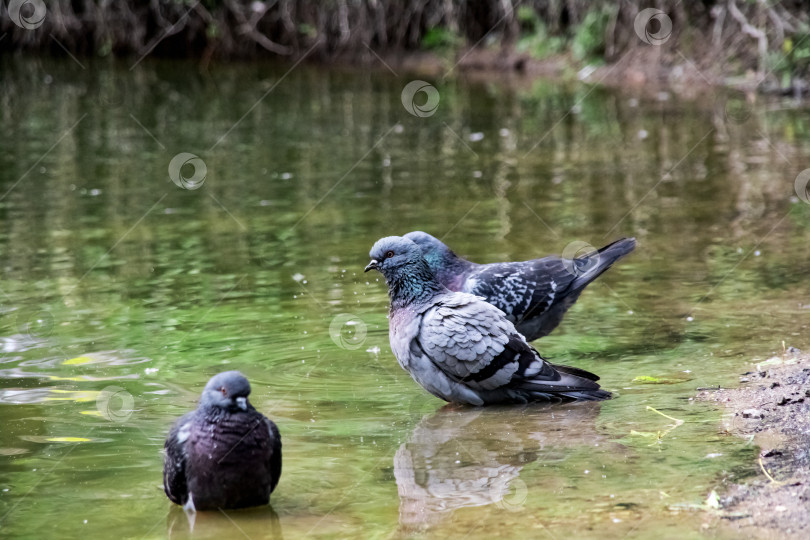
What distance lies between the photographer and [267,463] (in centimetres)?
453

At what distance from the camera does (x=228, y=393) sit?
14.5ft

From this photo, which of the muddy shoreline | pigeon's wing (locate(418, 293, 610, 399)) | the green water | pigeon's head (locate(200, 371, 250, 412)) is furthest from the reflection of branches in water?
pigeon's head (locate(200, 371, 250, 412))

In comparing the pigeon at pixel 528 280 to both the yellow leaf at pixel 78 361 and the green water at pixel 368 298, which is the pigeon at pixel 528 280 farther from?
the yellow leaf at pixel 78 361

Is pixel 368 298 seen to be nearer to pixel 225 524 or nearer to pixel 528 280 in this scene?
pixel 528 280

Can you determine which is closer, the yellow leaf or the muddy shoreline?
the muddy shoreline

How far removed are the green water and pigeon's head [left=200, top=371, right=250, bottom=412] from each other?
51cm

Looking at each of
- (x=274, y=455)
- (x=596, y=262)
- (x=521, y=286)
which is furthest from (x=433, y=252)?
(x=274, y=455)

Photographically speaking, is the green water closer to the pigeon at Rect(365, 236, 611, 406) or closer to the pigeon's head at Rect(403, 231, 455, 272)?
the pigeon at Rect(365, 236, 611, 406)

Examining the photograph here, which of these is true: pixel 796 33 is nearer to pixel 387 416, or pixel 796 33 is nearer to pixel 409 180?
pixel 409 180

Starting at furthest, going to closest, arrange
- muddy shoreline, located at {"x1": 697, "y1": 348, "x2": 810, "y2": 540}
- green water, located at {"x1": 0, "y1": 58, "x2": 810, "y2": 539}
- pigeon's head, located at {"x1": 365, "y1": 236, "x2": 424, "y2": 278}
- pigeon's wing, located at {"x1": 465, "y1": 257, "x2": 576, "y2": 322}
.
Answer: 1. pigeon's wing, located at {"x1": 465, "y1": 257, "x2": 576, "y2": 322}
2. pigeon's head, located at {"x1": 365, "y1": 236, "x2": 424, "y2": 278}
3. green water, located at {"x1": 0, "y1": 58, "x2": 810, "y2": 539}
4. muddy shoreline, located at {"x1": 697, "y1": 348, "x2": 810, "y2": 540}

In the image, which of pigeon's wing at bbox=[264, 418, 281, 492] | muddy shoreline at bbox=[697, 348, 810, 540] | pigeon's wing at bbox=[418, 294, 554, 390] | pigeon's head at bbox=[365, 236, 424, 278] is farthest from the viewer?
pigeon's head at bbox=[365, 236, 424, 278]

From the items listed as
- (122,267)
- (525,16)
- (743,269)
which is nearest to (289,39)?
(525,16)

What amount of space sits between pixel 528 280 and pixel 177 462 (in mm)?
2982

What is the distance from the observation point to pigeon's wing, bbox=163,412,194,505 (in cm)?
450
